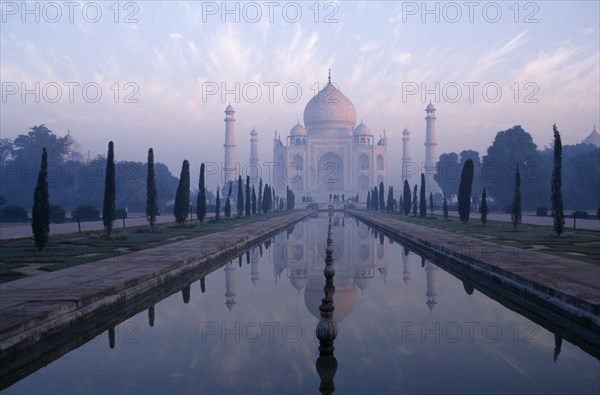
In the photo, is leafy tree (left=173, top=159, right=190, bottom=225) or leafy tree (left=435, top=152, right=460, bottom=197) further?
leafy tree (left=435, top=152, right=460, bottom=197)

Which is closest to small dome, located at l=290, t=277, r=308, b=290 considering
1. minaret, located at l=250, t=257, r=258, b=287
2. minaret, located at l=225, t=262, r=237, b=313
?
minaret, located at l=250, t=257, r=258, b=287

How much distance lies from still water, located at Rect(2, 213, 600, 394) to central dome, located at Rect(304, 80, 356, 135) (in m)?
55.3

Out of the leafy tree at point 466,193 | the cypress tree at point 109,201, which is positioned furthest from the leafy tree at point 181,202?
the leafy tree at point 466,193

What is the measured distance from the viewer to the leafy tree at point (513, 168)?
38094 millimetres

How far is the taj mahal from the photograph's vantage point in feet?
203

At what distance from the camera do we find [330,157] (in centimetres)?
6366

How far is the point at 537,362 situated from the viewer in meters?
4.24

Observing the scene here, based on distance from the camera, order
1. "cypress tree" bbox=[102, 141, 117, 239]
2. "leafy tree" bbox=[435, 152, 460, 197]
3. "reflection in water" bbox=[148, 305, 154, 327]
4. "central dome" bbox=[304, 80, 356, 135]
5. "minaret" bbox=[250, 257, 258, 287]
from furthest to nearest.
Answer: "central dome" bbox=[304, 80, 356, 135]
"leafy tree" bbox=[435, 152, 460, 197]
"cypress tree" bbox=[102, 141, 117, 239]
"minaret" bbox=[250, 257, 258, 287]
"reflection in water" bbox=[148, 305, 154, 327]

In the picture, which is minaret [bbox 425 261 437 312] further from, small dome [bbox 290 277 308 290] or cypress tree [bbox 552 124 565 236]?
cypress tree [bbox 552 124 565 236]

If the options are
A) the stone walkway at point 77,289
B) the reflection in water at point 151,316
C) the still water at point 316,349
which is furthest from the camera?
the reflection in water at point 151,316

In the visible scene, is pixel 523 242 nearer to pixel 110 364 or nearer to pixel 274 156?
pixel 110 364

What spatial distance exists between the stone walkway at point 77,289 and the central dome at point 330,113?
173 ft

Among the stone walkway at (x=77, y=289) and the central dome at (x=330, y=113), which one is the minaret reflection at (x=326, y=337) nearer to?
the stone walkway at (x=77, y=289)

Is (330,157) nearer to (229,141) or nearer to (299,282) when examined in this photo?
(229,141)
